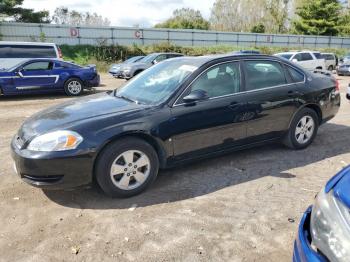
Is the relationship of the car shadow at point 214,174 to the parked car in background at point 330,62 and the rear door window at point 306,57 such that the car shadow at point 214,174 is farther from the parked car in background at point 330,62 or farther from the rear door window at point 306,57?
the parked car in background at point 330,62

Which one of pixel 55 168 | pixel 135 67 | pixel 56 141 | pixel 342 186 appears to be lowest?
pixel 135 67

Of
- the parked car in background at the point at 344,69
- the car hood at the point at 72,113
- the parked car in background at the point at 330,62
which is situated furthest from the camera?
the parked car in background at the point at 330,62

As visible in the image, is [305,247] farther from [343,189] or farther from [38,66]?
[38,66]

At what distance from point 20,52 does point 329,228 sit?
46.8ft

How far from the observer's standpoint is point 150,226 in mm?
3377

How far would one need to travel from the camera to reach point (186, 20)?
2404 inches

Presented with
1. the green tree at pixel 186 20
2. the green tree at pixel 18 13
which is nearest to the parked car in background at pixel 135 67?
the green tree at pixel 18 13

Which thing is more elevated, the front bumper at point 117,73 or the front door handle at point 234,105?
the front door handle at point 234,105

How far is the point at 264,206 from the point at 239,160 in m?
1.37

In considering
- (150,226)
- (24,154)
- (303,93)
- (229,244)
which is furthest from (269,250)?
(303,93)

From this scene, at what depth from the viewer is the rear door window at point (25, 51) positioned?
44.7 ft

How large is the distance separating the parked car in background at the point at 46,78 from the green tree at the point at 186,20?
47.0m

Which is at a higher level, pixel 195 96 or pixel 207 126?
pixel 195 96

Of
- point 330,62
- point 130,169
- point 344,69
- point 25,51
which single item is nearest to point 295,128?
point 130,169
